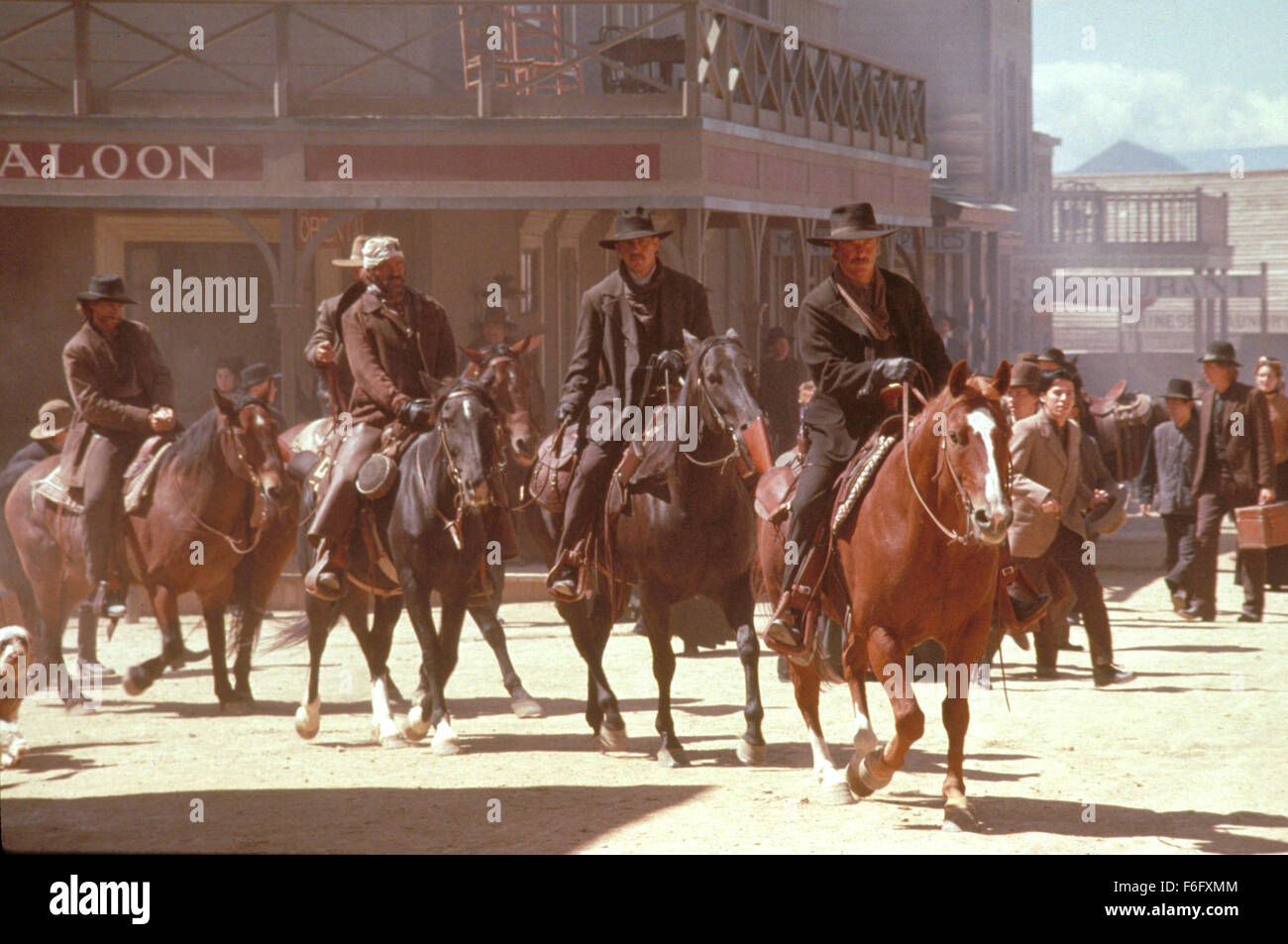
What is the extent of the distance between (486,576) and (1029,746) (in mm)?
3115

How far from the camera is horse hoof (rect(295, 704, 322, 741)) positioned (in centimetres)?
1008

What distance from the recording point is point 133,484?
37.7 feet

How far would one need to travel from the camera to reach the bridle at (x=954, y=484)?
275 inches

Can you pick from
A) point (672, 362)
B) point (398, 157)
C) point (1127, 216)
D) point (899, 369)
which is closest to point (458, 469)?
point (672, 362)

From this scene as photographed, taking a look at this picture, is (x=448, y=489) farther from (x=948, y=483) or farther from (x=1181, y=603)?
(x=1181, y=603)

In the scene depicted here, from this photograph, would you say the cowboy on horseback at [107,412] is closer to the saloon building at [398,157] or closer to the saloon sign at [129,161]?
the saloon building at [398,157]

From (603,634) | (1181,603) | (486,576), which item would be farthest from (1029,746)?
(1181,603)

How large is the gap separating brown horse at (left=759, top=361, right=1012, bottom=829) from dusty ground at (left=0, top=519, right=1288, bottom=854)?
1.40 ft

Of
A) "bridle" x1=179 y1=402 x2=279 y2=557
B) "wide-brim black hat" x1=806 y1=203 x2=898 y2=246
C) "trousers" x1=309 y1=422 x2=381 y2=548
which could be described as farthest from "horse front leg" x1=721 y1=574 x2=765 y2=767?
"bridle" x1=179 y1=402 x2=279 y2=557

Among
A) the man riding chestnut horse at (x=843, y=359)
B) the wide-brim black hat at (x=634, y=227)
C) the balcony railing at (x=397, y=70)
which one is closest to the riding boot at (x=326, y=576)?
the wide-brim black hat at (x=634, y=227)

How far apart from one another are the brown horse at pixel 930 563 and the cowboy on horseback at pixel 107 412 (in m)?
5.60

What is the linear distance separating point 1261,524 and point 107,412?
8928 millimetres

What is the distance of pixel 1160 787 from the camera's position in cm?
852

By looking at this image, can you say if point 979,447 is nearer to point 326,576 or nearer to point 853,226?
point 853,226
